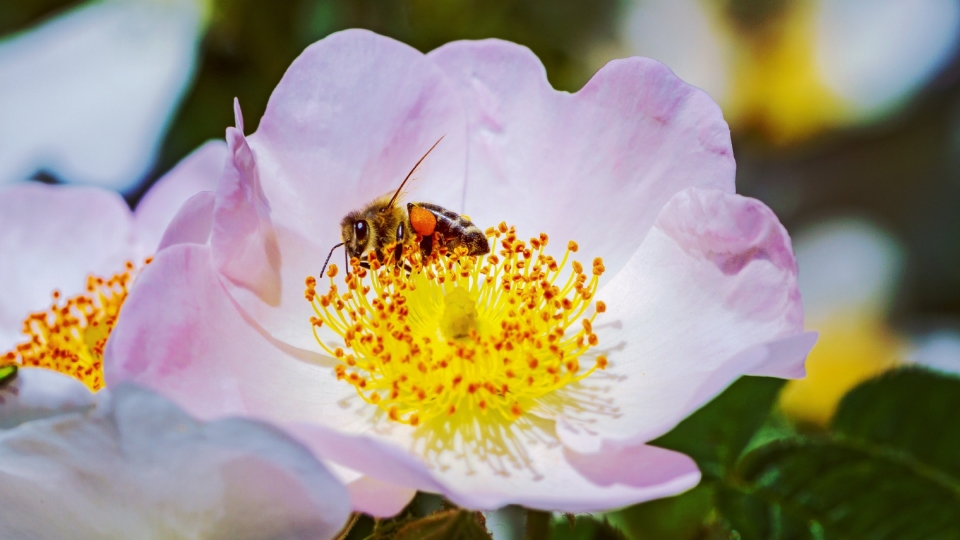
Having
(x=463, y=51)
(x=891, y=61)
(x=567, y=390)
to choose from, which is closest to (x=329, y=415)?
(x=567, y=390)

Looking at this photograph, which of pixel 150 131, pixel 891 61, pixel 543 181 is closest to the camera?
pixel 543 181

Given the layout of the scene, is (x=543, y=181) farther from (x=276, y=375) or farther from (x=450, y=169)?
(x=276, y=375)

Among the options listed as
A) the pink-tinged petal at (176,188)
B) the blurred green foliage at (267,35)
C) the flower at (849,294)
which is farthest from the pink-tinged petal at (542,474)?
the flower at (849,294)

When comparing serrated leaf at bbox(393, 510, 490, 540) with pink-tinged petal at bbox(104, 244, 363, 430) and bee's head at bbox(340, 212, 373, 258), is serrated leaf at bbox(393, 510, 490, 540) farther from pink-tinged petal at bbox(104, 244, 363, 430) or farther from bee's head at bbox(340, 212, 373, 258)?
bee's head at bbox(340, 212, 373, 258)

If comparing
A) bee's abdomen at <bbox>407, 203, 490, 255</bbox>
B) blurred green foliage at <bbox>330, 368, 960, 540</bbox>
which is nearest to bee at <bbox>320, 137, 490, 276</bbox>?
bee's abdomen at <bbox>407, 203, 490, 255</bbox>

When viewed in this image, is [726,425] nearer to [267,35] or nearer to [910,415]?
[910,415]
